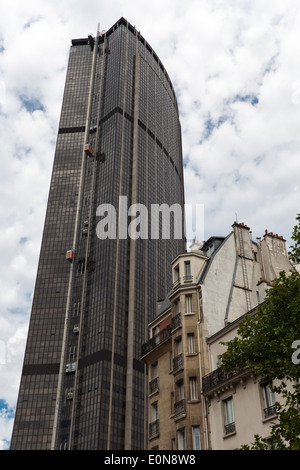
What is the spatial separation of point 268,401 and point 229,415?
3948 mm

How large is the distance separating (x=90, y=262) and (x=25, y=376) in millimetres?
39842

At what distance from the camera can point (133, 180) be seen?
18912 cm

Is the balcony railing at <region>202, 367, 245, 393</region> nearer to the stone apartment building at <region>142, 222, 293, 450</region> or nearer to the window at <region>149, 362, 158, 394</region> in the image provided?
the stone apartment building at <region>142, 222, 293, 450</region>

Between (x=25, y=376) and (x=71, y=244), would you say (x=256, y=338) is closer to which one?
(x=25, y=376)

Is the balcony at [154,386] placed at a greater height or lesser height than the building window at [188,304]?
lesser

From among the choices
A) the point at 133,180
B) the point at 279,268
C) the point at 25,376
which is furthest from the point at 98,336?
the point at 279,268

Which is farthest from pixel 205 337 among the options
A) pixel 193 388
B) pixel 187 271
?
pixel 187 271

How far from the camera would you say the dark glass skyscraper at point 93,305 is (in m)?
138

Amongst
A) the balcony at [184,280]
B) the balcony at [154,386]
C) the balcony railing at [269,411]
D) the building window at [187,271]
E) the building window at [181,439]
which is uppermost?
the building window at [187,271]

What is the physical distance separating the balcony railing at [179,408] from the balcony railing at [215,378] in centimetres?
238

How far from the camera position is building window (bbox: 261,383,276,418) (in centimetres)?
3095

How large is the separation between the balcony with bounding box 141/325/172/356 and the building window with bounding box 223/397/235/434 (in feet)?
32.0

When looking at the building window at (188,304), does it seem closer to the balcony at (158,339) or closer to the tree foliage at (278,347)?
the balcony at (158,339)

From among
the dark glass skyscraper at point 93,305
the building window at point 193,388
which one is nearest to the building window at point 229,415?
the building window at point 193,388
